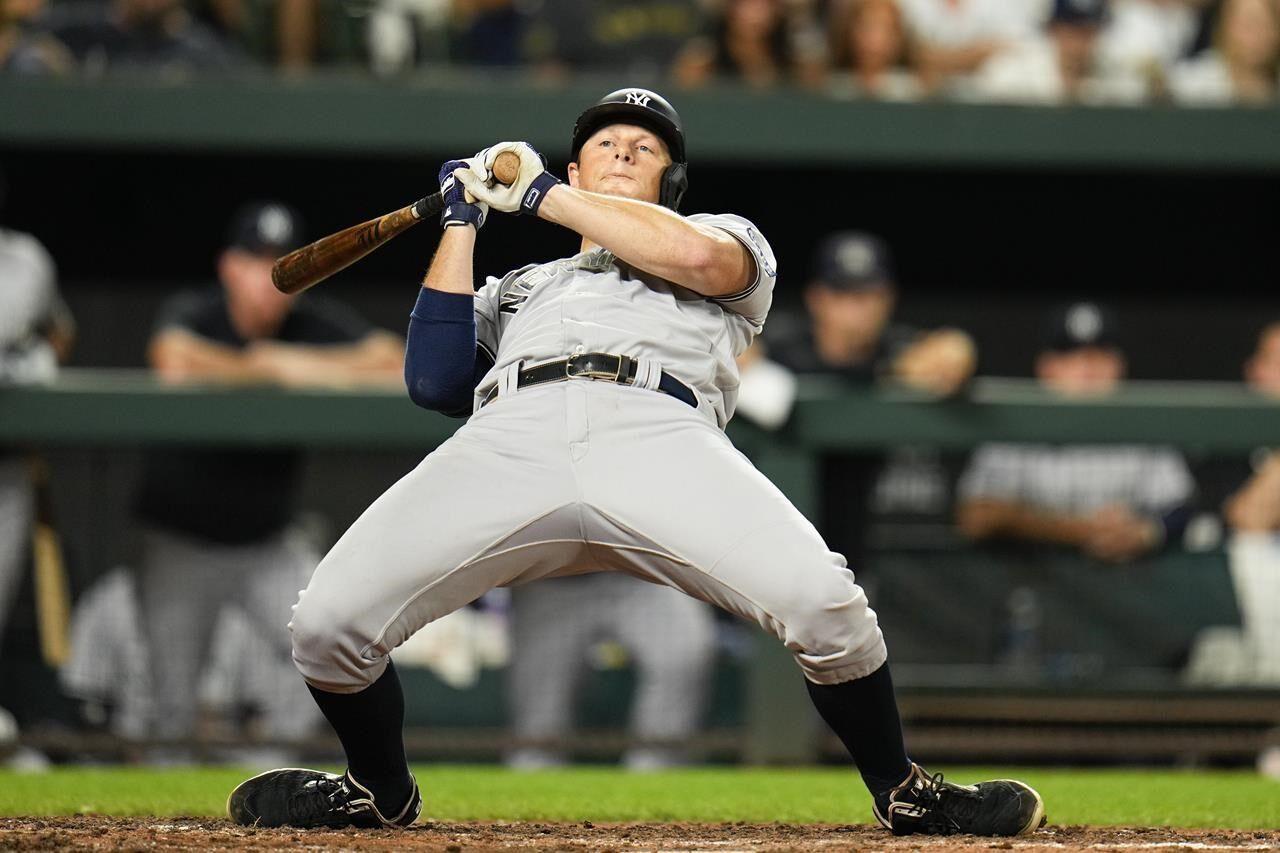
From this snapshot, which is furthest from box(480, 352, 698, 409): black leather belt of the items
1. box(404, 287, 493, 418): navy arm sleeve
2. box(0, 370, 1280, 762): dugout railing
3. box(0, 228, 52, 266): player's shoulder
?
box(0, 228, 52, 266): player's shoulder

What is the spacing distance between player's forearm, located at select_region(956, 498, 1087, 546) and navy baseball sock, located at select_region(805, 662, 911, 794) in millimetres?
2496

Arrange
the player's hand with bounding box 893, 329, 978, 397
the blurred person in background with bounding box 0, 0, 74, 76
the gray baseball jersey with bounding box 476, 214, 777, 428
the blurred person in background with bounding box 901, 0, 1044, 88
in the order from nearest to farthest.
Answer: the gray baseball jersey with bounding box 476, 214, 777, 428, the player's hand with bounding box 893, 329, 978, 397, the blurred person in background with bounding box 0, 0, 74, 76, the blurred person in background with bounding box 901, 0, 1044, 88

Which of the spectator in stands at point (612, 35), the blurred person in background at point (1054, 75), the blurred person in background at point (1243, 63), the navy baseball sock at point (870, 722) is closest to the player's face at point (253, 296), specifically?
the spectator in stands at point (612, 35)

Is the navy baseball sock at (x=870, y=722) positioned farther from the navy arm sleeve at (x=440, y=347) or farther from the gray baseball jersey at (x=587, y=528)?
the navy arm sleeve at (x=440, y=347)

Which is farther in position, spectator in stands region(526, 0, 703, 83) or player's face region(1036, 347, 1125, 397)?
spectator in stands region(526, 0, 703, 83)

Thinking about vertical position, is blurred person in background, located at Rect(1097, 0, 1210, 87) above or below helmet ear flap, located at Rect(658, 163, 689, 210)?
above

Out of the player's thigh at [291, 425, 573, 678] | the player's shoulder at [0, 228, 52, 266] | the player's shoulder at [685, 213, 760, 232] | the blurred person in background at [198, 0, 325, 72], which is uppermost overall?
the blurred person in background at [198, 0, 325, 72]

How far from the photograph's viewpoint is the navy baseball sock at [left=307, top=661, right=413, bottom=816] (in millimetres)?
3066

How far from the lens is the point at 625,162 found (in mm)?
3318

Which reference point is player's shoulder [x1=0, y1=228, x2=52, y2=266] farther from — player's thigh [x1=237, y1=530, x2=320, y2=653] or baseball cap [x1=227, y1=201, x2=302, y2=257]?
player's thigh [x1=237, y1=530, x2=320, y2=653]

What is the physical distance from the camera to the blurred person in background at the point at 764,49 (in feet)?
25.8

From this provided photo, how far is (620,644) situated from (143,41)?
4050 mm

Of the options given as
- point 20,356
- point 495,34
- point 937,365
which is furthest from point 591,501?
point 495,34

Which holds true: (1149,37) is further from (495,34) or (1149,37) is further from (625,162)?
(625,162)
